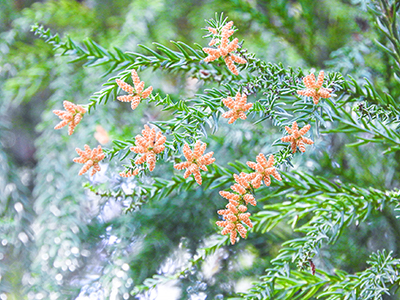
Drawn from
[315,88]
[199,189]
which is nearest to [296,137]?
[315,88]

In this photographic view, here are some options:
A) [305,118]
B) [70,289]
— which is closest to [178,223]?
[70,289]

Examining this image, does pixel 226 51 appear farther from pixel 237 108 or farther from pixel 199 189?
pixel 199 189

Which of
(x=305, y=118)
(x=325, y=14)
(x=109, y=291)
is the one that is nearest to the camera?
(x=305, y=118)

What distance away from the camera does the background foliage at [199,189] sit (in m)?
0.27

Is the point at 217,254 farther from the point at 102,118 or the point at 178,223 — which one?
the point at 102,118

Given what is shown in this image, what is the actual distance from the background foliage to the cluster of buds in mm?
51

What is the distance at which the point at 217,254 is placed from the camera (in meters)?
0.42

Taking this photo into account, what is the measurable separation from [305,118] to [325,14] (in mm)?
385

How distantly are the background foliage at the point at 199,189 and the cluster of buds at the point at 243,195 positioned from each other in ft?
0.17

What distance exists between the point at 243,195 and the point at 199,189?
225 mm

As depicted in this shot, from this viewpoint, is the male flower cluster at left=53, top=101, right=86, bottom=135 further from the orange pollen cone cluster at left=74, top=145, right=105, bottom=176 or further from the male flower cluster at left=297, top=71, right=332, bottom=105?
the male flower cluster at left=297, top=71, right=332, bottom=105

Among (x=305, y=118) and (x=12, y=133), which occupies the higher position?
(x=305, y=118)

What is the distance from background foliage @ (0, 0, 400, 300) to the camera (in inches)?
10.7

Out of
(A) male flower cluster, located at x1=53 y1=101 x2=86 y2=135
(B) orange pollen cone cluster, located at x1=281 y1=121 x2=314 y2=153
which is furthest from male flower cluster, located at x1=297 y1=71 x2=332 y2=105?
(A) male flower cluster, located at x1=53 y1=101 x2=86 y2=135
